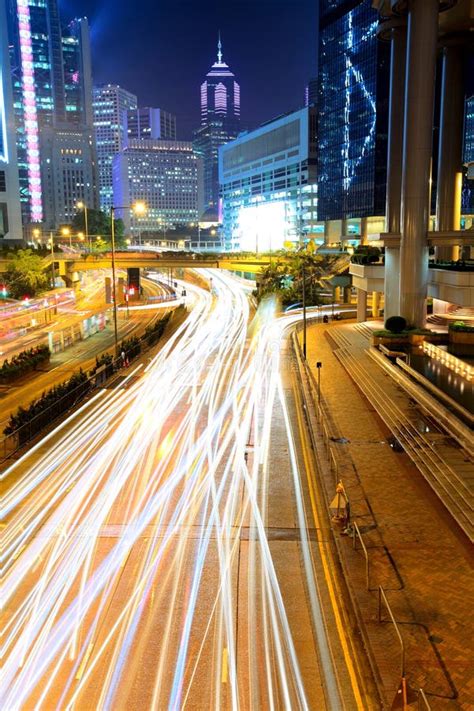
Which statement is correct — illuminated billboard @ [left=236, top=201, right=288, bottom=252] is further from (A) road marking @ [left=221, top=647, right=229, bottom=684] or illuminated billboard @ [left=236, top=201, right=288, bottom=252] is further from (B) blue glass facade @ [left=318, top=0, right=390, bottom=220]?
(A) road marking @ [left=221, top=647, right=229, bottom=684]

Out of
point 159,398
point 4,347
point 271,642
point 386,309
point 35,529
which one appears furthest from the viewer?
point 4,347

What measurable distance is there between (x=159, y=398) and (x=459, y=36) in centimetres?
3769

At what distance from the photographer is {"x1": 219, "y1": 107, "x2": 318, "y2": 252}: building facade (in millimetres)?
138250

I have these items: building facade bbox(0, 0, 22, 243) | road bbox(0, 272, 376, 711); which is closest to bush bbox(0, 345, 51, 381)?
road bbox(0, 272, 376, 711)

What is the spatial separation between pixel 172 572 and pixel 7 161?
105 meters

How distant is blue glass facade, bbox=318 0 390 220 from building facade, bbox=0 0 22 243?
2163 inches

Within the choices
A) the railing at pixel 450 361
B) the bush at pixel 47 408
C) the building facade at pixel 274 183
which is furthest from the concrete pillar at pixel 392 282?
the building facade at pixel 274 183

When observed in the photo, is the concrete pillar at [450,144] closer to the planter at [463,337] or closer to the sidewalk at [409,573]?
the planter at [463,337]

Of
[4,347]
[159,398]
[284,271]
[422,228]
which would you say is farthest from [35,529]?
[284,271]

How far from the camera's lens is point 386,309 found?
42.5 meters

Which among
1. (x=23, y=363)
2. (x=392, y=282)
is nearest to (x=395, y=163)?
(x=392, y=282)

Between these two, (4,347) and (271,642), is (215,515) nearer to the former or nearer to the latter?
(271,642)

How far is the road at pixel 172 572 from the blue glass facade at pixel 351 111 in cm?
8554

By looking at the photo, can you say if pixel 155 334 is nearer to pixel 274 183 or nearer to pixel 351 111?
pixel 351 111
